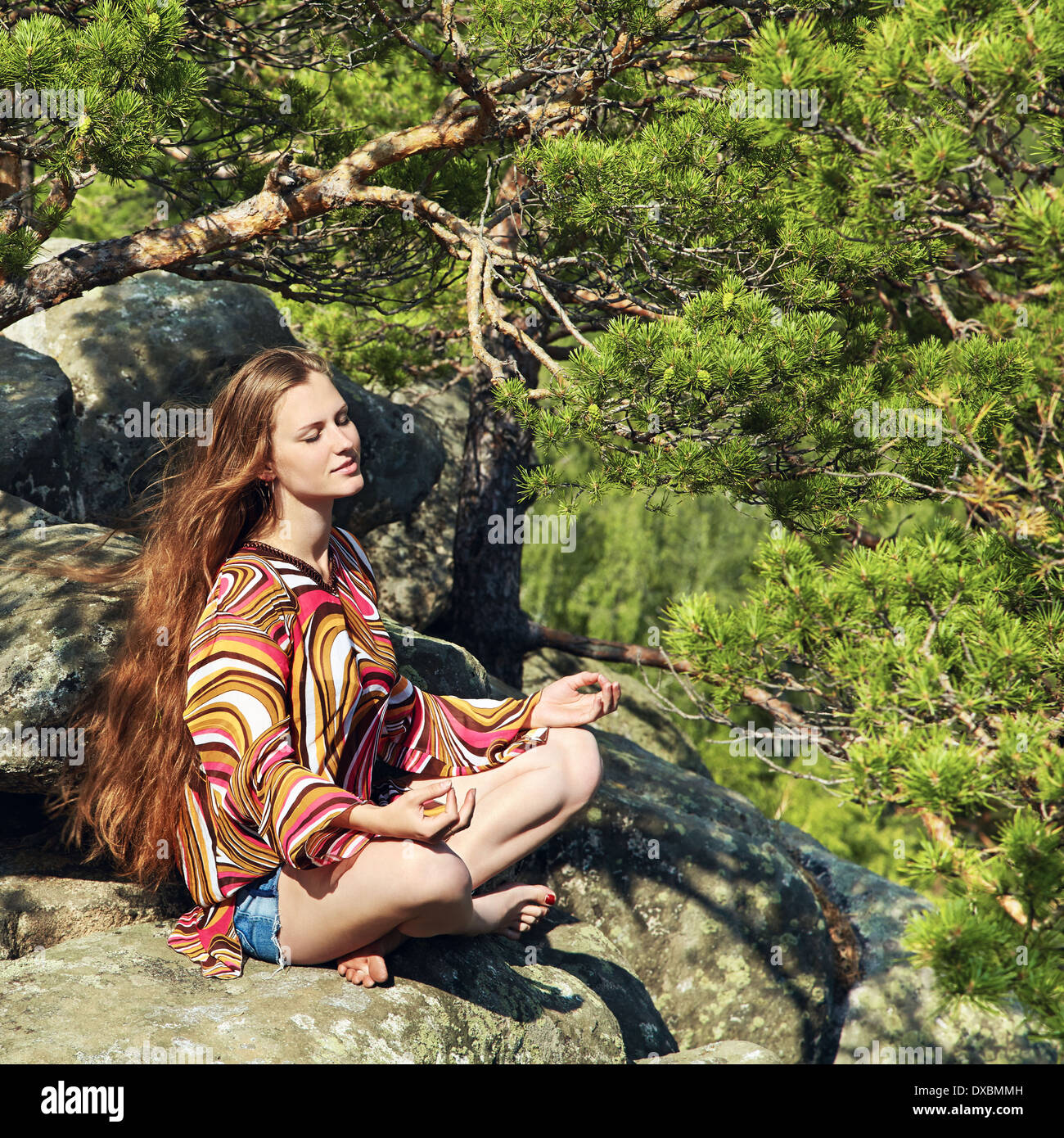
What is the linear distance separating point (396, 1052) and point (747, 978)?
7.66 feet

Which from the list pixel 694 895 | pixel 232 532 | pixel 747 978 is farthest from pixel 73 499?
pixel 747 978

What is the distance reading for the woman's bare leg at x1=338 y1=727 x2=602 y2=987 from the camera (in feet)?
10.3

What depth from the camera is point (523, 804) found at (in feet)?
10.4

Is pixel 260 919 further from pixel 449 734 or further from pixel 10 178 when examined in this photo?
pixel 10 178

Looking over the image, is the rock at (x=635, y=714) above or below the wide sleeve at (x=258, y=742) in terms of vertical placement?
below

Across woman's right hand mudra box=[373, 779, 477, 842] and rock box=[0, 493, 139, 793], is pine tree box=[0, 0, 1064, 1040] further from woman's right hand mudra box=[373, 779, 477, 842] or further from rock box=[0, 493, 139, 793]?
rock box=[0, 493, 139, 793]

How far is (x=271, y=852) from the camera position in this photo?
2.80 m

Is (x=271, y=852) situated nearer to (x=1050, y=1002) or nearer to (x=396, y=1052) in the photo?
(x=396, y=1052)

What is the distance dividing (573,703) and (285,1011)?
1293mm

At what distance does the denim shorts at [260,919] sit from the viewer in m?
2.85

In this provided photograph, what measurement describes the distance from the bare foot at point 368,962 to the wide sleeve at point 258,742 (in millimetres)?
432

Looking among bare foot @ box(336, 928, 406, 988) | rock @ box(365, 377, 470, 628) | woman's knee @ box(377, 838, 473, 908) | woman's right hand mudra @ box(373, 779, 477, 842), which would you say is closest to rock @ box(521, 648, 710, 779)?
rock @ box(365, 377, 470, 628)

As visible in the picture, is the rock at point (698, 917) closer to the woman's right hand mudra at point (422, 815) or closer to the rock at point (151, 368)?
the woman's right hand mudra at point (422, 815)

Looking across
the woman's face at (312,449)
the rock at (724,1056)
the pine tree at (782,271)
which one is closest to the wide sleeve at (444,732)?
the woman's face at (312,449)
